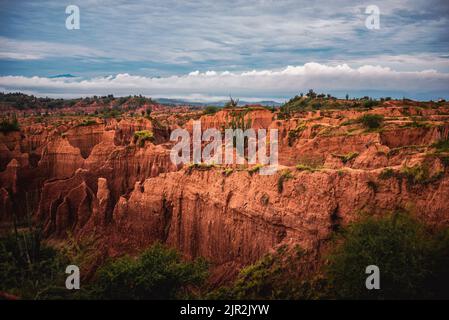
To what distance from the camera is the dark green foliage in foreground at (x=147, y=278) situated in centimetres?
1644

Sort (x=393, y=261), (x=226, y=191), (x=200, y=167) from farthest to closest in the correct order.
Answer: (x=200, y=167) < (x=226, y=191) < (x=393, y=261)

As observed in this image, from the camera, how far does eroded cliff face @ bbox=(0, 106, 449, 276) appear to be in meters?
16.1

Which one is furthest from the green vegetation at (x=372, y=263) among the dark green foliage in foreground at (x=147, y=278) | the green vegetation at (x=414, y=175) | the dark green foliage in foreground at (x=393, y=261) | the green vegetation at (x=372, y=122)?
the green vegetation at (x=372, y=122)

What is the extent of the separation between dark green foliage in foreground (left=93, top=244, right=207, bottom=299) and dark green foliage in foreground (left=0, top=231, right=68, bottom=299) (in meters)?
1.47

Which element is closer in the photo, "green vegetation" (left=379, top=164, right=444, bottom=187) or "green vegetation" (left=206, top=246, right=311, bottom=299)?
"green vegetation" (left=206, top=246, right=311, bottom=299)

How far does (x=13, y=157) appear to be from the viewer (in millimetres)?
37344

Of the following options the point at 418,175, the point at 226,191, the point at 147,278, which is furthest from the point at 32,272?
the point at 418,175

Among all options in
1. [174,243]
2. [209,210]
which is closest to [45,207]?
[174,243]

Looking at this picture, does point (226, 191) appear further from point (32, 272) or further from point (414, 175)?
point (32, 272)

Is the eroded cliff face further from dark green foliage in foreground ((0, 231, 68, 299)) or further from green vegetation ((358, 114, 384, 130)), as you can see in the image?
dark green foliage in foreground ((0, 231, 68, 299))

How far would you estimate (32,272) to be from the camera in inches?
616

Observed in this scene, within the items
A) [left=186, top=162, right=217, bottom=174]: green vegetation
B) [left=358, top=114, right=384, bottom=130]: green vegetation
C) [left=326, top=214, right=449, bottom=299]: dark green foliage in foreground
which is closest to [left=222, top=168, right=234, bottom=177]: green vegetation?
[left=186, top=162, right=217, bottom=174]: green vegetation

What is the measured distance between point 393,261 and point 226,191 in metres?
8.77
